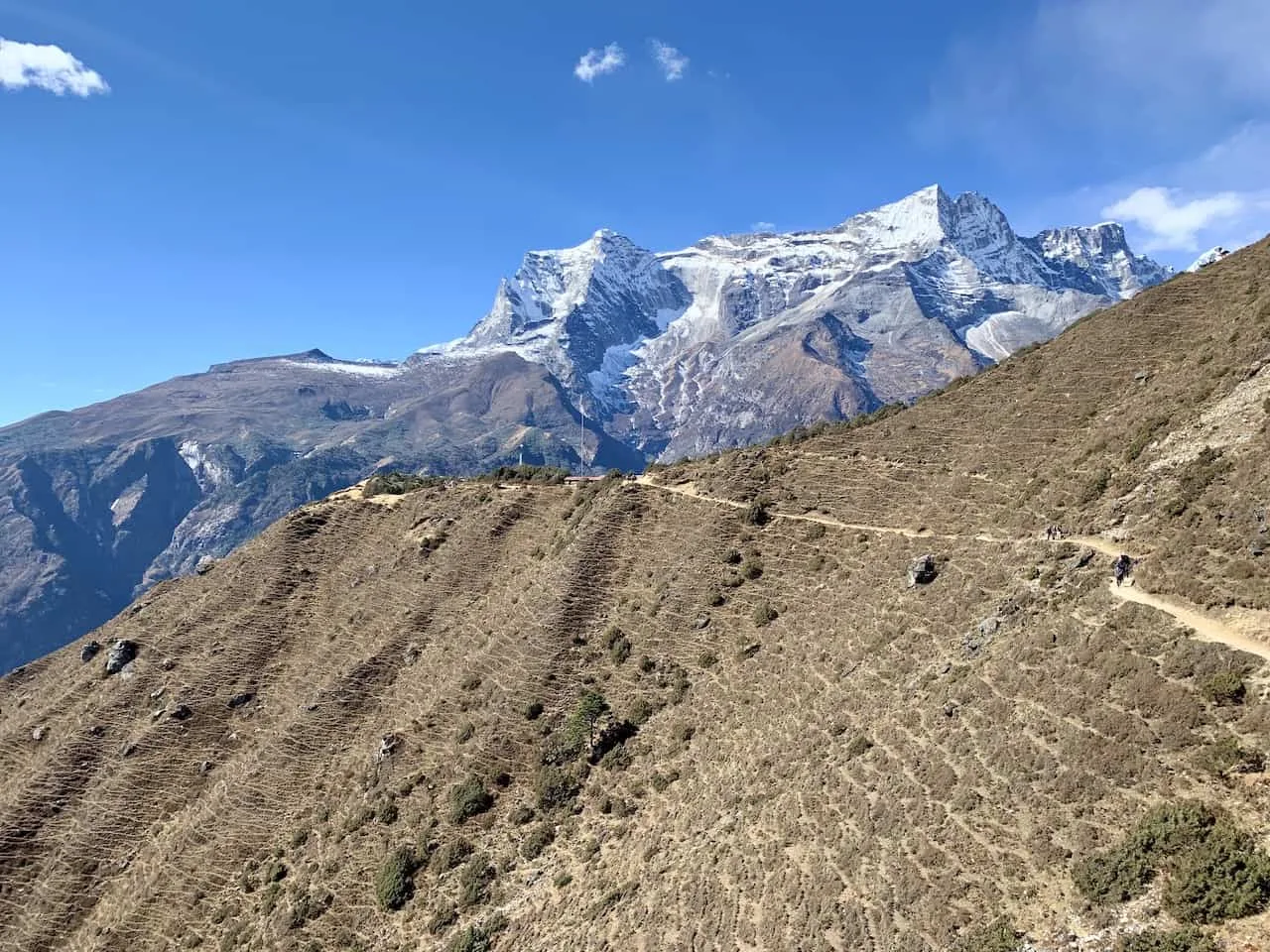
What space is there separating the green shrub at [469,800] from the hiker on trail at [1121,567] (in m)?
36.8

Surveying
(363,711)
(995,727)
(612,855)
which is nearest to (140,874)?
(363,711)

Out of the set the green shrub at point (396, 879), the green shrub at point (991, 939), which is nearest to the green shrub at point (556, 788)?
the green shrub at point (396, 879)

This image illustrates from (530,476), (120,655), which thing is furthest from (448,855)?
(530,476)

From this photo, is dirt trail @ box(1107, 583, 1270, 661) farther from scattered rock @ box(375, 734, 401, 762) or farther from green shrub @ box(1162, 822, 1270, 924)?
scattered rock @ box(375, 734, 401, 762)

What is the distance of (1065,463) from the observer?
1825 inches

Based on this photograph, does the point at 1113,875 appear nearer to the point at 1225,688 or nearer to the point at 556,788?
the point at 1225,688

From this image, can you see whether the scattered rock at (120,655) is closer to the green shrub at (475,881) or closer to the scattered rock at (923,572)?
the green shrub at (475,881)

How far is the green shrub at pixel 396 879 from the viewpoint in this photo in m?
40.5

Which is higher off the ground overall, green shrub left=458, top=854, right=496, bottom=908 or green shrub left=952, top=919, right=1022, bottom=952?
green shrub left=952, top=919, right=1022, bottom=952

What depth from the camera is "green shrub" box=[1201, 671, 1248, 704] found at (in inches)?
920

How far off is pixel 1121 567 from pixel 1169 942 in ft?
58.4

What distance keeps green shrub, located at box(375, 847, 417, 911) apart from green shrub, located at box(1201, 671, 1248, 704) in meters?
39.8

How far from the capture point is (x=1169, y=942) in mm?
18297

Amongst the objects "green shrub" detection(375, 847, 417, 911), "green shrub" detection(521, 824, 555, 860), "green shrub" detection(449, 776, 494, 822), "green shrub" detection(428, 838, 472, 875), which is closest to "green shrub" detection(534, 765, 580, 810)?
"green shrub" detection(521, 824, 555, 860)
